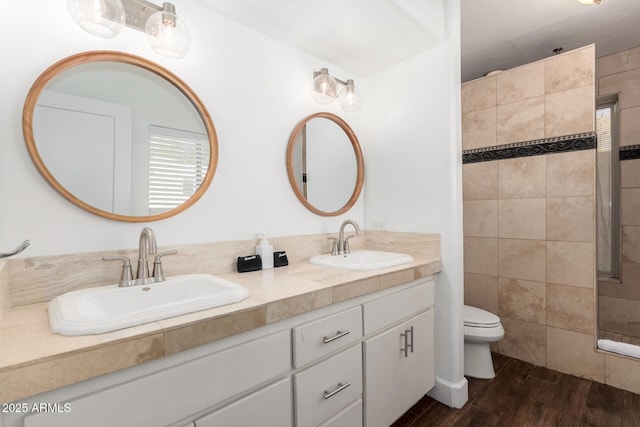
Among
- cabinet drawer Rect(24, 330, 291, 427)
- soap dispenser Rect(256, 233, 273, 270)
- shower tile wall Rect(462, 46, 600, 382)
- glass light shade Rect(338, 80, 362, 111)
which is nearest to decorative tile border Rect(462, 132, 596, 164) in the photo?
shower tile wall Rect(462, 46, 600, 382)

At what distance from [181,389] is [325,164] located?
1.52 m

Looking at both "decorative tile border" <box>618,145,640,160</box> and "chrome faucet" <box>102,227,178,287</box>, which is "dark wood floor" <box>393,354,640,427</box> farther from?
"decorative tile border" <box>618,145,640,160</box>

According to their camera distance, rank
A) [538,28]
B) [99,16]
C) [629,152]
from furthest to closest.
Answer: [629,152]
[538,28]
[99,16]

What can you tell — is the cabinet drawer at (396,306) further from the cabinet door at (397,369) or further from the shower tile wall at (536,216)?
the shower tile wall at (536,216)

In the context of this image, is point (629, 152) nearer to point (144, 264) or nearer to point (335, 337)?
point (335, 337)

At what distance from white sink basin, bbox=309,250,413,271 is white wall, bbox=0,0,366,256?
222 millimetres

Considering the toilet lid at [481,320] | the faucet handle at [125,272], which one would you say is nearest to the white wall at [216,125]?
the faucet handle at [125,272]

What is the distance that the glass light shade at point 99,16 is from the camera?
3.52 feet

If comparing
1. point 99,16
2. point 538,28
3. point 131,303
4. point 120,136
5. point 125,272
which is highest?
point 538,28

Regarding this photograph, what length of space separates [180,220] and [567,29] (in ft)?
9.65

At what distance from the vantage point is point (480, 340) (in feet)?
6.59

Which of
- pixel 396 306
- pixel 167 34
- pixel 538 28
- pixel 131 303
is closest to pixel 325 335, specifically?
pixel 396 306

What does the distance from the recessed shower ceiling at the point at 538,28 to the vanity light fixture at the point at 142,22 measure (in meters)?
1.79

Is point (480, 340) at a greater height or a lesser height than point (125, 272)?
lesser
